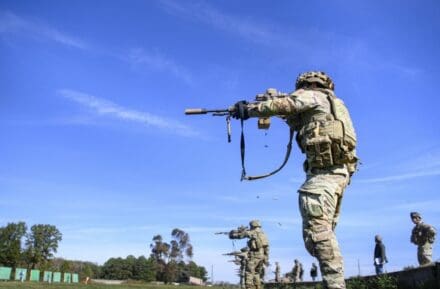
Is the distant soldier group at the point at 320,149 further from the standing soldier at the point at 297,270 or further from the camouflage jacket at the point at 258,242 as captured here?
the standing soldier at the point at 297,270

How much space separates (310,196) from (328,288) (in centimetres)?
102

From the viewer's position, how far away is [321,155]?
568 cm

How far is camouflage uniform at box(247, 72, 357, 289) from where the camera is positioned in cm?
526

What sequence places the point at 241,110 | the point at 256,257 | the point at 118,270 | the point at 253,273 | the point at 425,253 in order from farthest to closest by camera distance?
the point at 118,270, the point at 256,257, the point at 253,273, the point at 425,253, the point at 241,110

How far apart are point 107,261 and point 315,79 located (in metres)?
98.9

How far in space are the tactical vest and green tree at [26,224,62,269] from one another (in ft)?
243

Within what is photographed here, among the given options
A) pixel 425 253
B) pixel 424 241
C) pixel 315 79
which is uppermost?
pixel 315 79

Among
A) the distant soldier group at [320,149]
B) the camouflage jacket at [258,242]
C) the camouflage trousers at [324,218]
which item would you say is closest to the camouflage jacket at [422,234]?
the camouflage jacket at [258,242]

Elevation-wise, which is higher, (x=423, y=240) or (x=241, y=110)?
(x=241, y=110)

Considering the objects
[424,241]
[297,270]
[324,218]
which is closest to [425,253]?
[424,241]

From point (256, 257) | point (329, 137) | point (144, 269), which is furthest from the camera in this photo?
point (144, 269)

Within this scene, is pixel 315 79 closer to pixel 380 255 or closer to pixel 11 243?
pixel 380 255

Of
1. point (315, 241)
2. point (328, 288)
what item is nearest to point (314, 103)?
point (315, 241)

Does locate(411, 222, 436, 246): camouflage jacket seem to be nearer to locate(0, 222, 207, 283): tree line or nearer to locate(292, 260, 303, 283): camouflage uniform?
locate(292, 260, 303, 283): camouflage uniform
